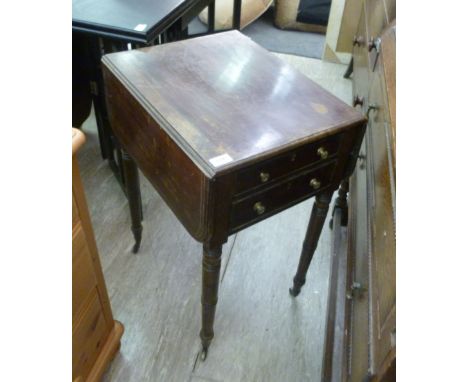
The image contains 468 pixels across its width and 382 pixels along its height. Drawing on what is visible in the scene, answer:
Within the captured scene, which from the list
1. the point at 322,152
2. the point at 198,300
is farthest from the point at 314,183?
the point at 198,300

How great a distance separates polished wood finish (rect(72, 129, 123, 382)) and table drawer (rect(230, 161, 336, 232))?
329mm

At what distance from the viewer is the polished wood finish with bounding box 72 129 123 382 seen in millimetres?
858

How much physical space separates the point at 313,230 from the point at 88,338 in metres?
0.67

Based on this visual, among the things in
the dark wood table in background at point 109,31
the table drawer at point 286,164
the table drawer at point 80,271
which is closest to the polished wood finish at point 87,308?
the table drawer at point 80,271

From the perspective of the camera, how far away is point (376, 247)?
32.5 inches

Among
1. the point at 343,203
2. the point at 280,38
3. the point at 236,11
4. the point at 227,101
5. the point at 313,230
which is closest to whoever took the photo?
the point at 227,101

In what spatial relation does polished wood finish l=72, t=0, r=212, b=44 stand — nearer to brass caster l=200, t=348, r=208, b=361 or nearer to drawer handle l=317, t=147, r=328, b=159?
drawer handle l=317, t=147, r=328, b=159

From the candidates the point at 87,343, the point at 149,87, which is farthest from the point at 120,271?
the point at 149,87

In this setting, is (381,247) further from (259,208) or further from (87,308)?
(87,308)
